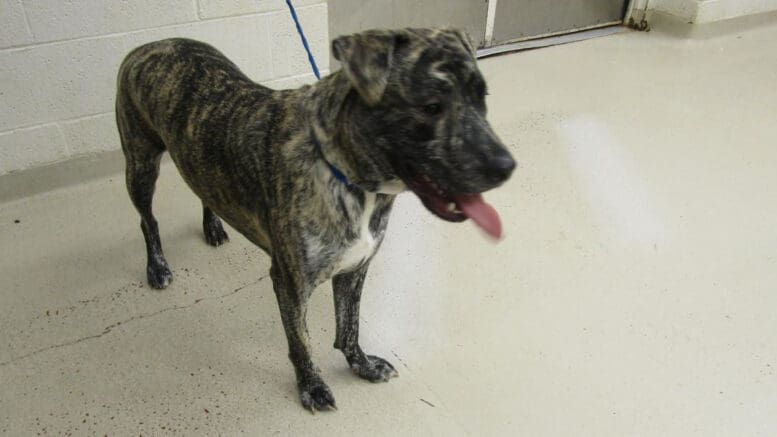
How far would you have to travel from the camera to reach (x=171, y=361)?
1.85 m

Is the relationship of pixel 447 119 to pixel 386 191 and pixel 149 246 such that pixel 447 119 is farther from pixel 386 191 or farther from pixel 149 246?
pixel 149 246

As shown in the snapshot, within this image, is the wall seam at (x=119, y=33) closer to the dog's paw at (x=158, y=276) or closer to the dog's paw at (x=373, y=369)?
the dog's paw at (x=158, y=276)

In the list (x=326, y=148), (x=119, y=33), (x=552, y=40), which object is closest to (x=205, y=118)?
A: (x=326, y=148)

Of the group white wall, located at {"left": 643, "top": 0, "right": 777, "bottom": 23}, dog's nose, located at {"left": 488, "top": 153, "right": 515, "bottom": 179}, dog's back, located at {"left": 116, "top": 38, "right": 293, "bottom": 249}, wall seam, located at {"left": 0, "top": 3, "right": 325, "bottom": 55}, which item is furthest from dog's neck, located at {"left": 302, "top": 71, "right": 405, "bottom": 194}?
white wall, located at {"left": 643, "top": 0, "right": 777, "bottom": 23}

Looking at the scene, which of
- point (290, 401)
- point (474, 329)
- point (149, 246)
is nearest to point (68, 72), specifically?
point (149, 246)

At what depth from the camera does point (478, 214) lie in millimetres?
1281

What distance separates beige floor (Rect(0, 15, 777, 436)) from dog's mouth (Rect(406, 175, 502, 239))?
68 cm

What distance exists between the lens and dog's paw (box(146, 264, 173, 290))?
212 centimetres

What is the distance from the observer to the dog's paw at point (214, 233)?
2.31 meters

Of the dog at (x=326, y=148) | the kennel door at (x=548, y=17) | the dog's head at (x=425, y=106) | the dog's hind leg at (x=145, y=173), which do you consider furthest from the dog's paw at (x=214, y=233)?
the kennel door at (x=548, y=17)

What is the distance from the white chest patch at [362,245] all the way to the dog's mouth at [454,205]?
→ 0.17m

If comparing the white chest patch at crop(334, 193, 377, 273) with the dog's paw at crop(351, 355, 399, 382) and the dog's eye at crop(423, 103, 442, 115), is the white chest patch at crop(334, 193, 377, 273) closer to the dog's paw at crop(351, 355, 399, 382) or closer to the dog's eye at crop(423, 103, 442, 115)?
the dog's eye at crop(423, 103, 442, 115)

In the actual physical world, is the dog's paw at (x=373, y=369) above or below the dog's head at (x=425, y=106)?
below

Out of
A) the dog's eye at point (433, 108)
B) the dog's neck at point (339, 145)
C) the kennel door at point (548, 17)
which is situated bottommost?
the kennel door at point (548, 17)
